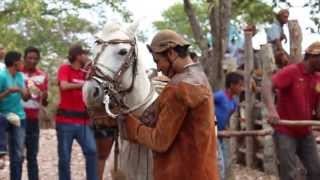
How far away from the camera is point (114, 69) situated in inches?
240

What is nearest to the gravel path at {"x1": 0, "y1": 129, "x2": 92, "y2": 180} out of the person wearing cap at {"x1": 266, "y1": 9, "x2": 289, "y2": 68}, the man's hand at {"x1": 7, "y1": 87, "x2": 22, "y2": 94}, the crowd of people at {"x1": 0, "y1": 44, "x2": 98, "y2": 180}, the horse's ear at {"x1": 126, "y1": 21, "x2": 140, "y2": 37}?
the crowd of people at {"x1": 0, "y1": 44, "x2": 98, "y2": 180}

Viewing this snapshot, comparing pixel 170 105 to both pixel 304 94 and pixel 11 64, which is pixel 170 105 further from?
pixel 11 64

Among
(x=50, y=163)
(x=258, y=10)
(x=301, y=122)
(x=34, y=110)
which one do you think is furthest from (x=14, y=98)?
(x=258, y=10)

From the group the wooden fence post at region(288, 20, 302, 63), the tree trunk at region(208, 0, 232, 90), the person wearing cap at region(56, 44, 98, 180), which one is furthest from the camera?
the tree trunk at region(208, 0, 232, 90)

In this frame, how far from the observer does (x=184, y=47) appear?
5.08 metres

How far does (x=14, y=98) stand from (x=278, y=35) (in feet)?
18.7

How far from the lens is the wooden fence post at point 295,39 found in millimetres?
10859

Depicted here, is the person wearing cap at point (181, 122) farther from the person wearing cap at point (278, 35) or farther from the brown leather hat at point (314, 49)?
the person wearing cap at point (278, 35)

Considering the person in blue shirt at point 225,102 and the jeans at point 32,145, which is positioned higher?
the person in blue shirt at point 225,102

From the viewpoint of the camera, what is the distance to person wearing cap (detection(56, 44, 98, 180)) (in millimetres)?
9320

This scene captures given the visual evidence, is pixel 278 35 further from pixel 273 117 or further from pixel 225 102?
pixel 273 117

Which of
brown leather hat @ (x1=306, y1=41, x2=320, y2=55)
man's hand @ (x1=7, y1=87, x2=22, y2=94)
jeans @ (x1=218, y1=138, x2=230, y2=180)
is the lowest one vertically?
jeans @ (x1=218, y1=138, x2=230, y2=180)

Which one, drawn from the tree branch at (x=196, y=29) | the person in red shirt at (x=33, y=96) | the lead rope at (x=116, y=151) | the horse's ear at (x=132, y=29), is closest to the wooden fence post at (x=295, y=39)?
the person in red shirt at (x=33, y=96)

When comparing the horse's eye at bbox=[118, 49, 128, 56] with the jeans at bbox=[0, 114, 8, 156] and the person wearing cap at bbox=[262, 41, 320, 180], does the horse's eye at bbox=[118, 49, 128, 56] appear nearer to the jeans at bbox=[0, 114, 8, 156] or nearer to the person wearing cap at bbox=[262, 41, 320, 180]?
the person wearing cap at bbox=[262, 41, 320, 180]
